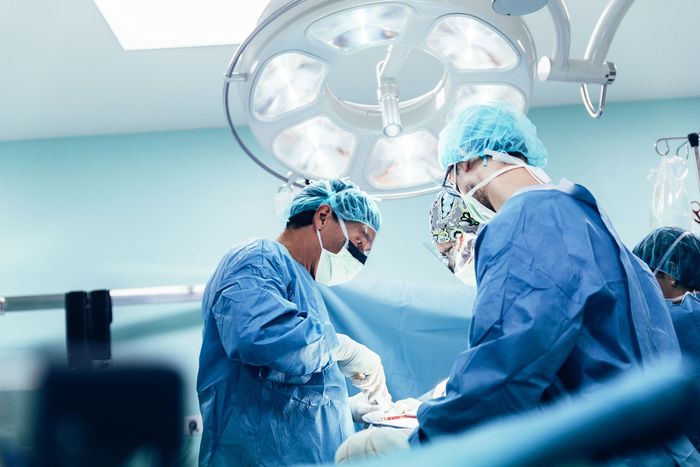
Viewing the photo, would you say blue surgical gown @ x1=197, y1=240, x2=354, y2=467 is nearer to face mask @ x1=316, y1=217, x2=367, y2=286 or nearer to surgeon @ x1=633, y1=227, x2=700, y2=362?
face mask @ x1=316, y1=217, x2=367, y2=286

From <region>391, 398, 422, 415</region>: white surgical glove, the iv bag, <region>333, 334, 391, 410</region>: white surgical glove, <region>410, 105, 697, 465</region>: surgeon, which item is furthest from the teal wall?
<region>410, 105, 697, 465</region>: surgeon

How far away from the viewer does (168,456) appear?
2.65ft

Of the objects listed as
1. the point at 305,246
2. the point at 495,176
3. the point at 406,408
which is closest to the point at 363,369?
the point at 406,408

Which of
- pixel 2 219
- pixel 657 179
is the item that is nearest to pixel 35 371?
pixel 657 179

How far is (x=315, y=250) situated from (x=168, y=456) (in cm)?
153

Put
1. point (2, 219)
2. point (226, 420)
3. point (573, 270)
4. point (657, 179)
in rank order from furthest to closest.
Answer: point (2, 219) → point (657, 179) → point (226, 420) → point (573, 270)

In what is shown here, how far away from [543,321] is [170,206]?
259 cm

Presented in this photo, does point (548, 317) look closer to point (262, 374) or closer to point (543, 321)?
point (543, 321)

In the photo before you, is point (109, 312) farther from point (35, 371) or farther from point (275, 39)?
point (35, 371)

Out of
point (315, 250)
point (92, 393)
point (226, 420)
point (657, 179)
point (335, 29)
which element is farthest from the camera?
point (657, 179)

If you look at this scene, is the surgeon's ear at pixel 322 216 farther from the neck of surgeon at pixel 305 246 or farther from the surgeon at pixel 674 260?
the surgeon at pixel 674 260

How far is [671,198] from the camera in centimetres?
290

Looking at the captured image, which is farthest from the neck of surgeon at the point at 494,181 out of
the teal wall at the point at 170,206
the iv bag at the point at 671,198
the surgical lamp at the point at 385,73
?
the teal wall at the point at 170,206

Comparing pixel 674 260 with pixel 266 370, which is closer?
pixel 266 370
